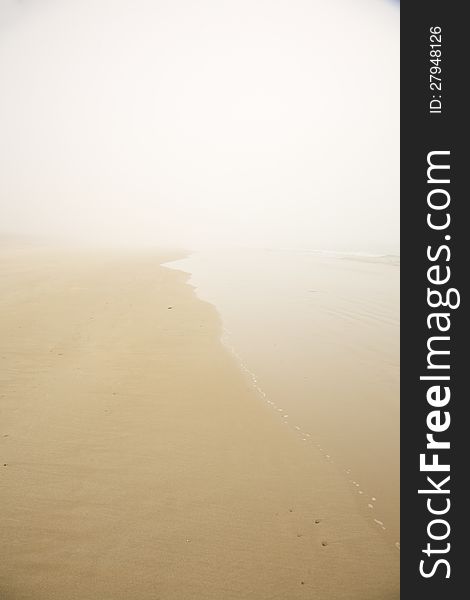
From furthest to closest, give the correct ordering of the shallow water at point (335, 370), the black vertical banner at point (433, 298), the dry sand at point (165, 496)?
the shallow water at point (335, 370), the dry sand at point (165, 496), the black vertical banner at point (433, 298)

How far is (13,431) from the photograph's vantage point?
13.0ft

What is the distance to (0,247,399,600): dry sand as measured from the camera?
2.29 metres

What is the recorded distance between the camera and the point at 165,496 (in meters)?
3.03

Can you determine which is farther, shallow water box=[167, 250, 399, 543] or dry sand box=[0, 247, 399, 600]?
shallow water box=[167, 250, 399, 543]

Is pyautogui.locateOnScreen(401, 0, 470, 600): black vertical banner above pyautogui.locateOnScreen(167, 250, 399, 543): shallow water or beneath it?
above

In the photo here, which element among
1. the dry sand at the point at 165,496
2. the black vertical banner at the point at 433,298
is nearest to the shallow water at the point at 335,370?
the dry sand at the point at 165,496

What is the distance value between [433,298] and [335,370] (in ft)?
13.2

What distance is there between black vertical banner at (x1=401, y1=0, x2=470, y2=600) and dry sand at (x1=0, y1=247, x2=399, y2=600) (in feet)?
2.30

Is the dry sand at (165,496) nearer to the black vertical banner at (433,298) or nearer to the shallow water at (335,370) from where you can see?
the shallow water at (335,370)

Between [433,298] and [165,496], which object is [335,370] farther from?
[433,298]

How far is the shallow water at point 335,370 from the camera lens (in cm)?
352

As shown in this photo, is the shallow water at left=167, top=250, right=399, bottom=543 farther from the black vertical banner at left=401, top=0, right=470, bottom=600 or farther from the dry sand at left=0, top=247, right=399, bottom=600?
the black vertical banner at left=401, top=0, right=470, bottom=600

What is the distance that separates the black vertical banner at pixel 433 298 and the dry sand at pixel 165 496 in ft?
2.30

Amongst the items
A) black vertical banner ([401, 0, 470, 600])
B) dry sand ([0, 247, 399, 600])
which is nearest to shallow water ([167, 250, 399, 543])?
dry sand ([0, 247, 399, 600])
